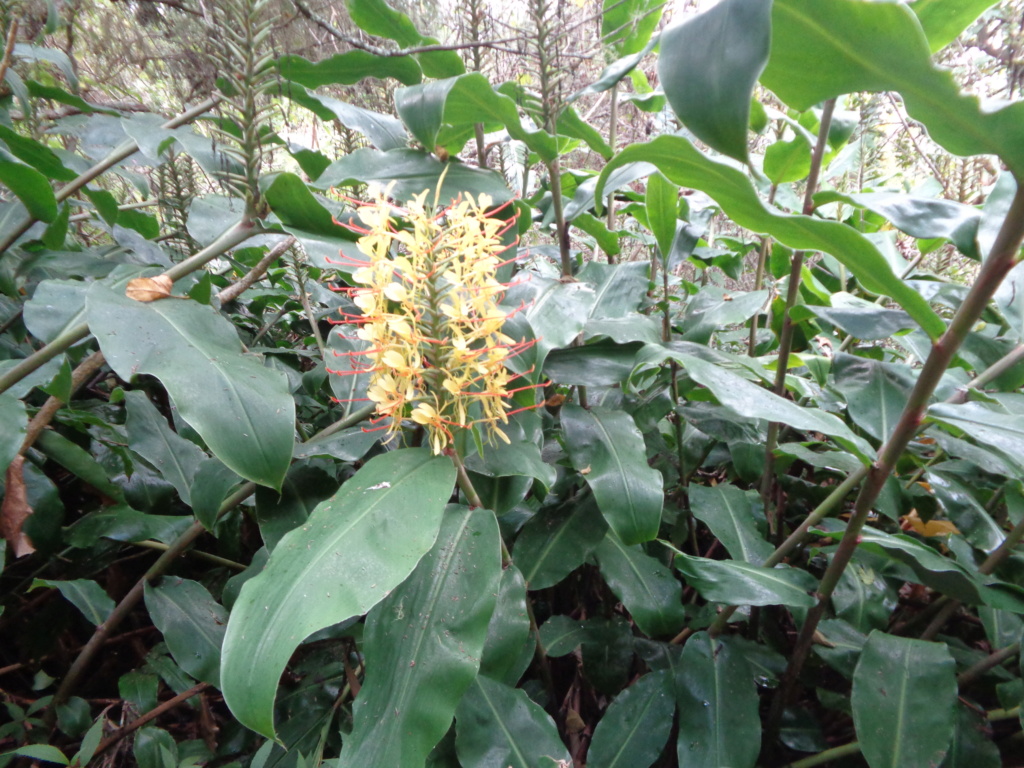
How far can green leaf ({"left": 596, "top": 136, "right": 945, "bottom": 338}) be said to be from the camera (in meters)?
0.57

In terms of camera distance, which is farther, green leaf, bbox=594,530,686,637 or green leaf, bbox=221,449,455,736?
green leaf, bbox=594,530,686,637

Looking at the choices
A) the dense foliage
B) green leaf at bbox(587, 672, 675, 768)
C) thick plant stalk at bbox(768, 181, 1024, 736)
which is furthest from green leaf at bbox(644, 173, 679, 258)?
green leaf at bbox(587, 672, 675, 768)

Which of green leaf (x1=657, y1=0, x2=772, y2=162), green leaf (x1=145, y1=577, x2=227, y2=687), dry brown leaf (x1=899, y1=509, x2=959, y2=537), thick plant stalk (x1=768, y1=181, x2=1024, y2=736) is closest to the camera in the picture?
green leaf (x1=657, y1=0, x2=772, y2=162)

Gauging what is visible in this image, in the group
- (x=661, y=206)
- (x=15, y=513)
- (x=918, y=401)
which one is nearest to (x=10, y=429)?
(x=15, y=513)

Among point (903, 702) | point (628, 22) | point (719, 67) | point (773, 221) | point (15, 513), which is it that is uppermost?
point (628, 22)

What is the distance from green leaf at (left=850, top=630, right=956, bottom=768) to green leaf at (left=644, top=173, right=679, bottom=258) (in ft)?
2.62

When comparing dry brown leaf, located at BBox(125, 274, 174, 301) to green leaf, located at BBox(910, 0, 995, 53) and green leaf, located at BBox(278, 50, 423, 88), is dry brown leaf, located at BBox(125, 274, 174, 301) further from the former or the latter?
green leaf, located at BBox(910, 0, 995, 53)

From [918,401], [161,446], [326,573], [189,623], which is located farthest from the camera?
[161,446]

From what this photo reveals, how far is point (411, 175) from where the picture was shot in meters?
0.97

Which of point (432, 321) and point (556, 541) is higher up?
point (432, 321)

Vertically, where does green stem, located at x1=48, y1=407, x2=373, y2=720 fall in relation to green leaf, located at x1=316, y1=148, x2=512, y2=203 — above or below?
below

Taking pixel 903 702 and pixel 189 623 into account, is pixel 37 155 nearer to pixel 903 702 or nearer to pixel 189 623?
pixel 189 623

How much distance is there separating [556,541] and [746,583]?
0.32 metres

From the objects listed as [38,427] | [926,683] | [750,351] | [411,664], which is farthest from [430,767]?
[750,351]
